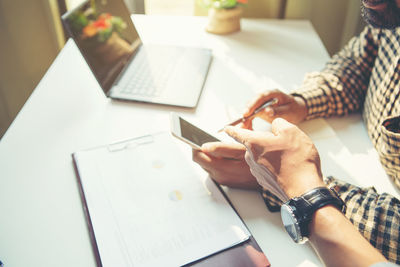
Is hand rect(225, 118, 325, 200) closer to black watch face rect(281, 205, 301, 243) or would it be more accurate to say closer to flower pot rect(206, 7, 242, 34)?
black watch face rect(281, 205, 301, 243)

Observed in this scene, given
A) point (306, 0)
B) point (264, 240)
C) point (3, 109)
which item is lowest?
point (3, 109)

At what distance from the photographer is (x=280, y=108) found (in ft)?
2.64

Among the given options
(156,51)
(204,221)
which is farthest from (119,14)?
(204,221)

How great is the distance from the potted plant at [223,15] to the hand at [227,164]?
665 mm

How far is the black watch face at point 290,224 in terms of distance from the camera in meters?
0.50

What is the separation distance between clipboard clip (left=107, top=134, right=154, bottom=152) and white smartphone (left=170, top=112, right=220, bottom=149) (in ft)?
0.28

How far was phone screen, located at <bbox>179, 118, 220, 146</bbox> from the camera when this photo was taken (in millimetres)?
646

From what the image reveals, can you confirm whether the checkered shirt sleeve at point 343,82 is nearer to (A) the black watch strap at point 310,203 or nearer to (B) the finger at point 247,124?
(B) the finger at point 247,124

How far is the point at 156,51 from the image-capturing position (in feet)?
3.42

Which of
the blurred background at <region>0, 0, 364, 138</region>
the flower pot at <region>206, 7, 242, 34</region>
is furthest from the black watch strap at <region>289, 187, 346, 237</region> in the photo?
the blurred background at <region>0, 0, 364, 138</region>

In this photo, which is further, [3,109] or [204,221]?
[3,109]

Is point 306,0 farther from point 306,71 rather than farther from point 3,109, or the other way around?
point 3,109

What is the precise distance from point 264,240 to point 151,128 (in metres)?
0.36

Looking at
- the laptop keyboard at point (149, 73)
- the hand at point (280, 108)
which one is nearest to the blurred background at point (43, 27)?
the laptop keyboard at point (149, 73)
